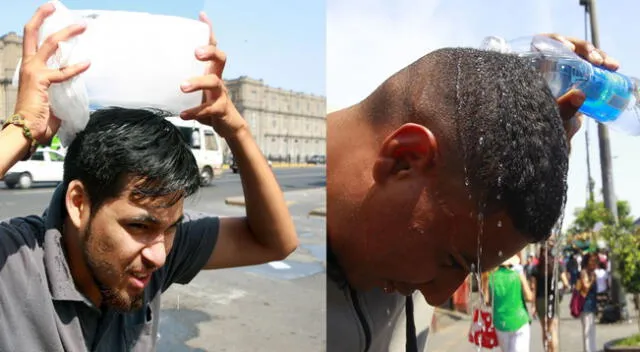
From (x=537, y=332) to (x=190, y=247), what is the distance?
11.2 ft

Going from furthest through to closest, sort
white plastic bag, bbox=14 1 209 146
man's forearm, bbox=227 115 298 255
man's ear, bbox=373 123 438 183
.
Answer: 1. man's ear, bbox=373 123 438 183
2. man's forearm, bbox=227 115 298 255
3. white plastic bag, bbox=14 1 209 146

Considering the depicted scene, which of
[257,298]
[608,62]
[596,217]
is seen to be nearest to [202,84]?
[257,298]

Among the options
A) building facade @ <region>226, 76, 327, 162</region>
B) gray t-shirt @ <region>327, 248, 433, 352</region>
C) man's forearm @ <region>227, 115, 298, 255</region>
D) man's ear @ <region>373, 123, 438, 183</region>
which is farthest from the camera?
gray t-shirt @ <region>327, 248, 433, 352</region>

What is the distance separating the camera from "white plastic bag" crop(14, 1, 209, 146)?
1.24 m

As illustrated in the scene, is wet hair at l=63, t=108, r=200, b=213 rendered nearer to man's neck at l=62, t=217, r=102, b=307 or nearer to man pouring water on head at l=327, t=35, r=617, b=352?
man's neck at l=62, t=217, r=102, b=307

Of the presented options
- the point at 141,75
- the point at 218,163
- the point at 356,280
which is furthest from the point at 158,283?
the point at 356,280

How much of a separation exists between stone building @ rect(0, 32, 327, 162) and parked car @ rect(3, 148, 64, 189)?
386 mm

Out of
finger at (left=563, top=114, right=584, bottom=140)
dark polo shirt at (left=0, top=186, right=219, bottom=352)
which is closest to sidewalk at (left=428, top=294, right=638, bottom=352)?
finger at (left=563, top=114, right=584, bottom=140)

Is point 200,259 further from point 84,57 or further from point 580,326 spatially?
point 580,326

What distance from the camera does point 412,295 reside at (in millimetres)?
2053

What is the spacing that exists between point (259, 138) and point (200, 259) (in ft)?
1.11

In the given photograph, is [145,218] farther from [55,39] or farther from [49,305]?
[55,39]

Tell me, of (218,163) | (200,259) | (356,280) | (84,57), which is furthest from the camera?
(356,280)

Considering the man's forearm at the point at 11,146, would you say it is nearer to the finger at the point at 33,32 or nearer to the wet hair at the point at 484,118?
the finger at the point at 33,32
